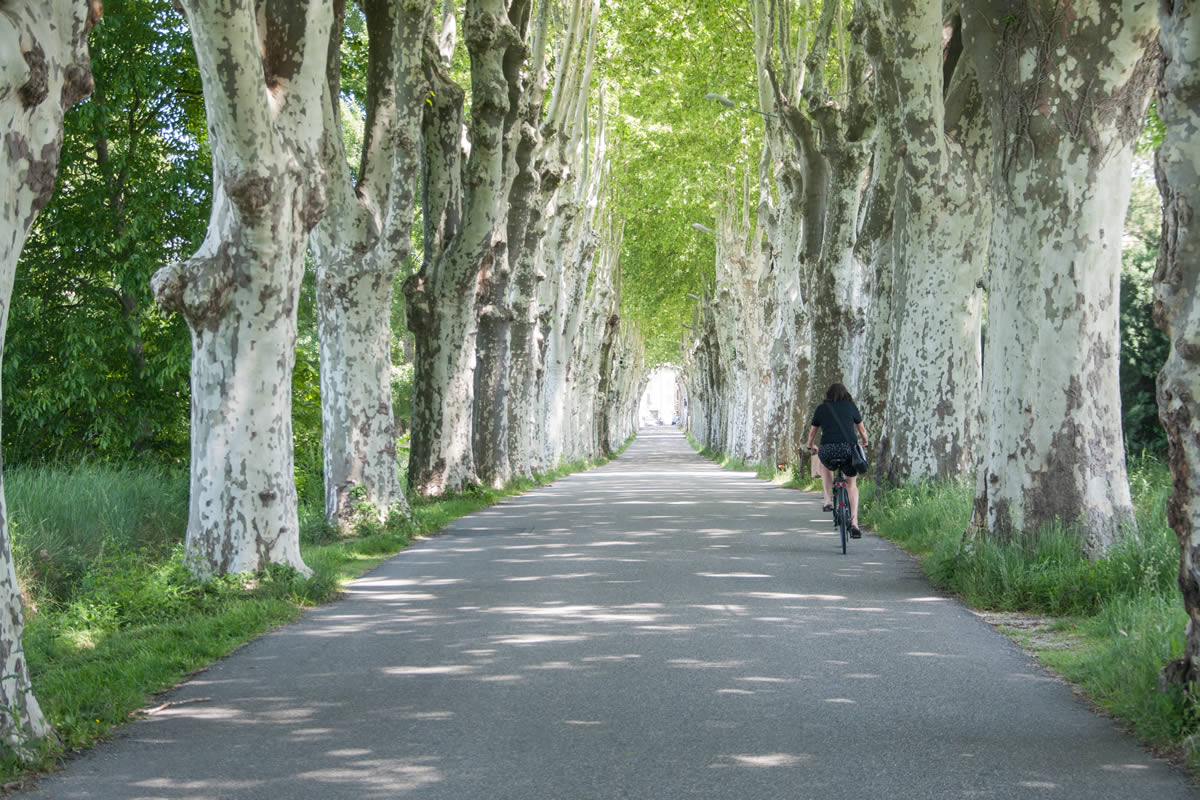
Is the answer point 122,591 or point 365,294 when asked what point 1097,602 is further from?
point 365,294

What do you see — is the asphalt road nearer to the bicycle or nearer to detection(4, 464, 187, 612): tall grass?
the bicycle

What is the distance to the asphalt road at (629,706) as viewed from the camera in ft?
16.8

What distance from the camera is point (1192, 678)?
563 cm

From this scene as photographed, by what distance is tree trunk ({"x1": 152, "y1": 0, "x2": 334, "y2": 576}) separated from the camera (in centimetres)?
1012

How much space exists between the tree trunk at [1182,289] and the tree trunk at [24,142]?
483cm

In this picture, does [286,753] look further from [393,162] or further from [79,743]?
[393,162]

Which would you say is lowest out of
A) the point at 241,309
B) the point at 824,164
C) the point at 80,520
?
the point at 80,520

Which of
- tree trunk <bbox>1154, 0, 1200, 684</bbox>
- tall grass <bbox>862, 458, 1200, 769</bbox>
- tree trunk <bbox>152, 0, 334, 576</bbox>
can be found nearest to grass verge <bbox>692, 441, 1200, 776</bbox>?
tall grass <bbox>862, 458, 1200, 769</bbox>

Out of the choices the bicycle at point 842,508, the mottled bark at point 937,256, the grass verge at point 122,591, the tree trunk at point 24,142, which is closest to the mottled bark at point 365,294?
the grass verge at point 122,591

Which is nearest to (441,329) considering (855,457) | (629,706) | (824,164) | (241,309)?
(855,457)

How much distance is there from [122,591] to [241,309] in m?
2.35

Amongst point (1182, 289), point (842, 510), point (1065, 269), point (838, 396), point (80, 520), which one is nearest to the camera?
point (1182, 289)

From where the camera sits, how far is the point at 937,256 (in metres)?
16.0

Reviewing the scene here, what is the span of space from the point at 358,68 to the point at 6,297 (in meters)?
16.5
